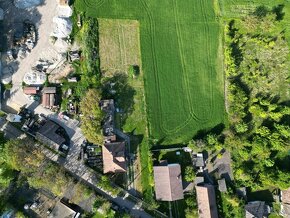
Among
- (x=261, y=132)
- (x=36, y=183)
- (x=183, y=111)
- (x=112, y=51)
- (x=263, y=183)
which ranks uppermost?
(x=112, y=51)

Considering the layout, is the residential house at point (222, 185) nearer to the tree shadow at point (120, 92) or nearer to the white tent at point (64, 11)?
the tree shadow at point (120, 92)

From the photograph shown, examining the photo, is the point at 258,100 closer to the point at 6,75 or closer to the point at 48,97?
the point at 48,97

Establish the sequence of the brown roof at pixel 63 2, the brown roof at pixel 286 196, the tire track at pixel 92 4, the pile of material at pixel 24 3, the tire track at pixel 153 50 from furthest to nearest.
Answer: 1. the tire track at pixel 153 50
2. the brown roof at pixel 286 196
3. the tire track at pixel 92 4
4. the brown roof at pixel 63 2
5. the pile of material at pixel 24 3

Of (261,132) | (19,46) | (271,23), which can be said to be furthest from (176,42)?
(19,46)

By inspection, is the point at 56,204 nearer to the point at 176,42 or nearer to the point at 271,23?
the point at 176,42

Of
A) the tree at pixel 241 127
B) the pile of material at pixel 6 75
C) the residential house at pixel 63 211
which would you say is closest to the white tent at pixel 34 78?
the pile of material at pixel 6 75

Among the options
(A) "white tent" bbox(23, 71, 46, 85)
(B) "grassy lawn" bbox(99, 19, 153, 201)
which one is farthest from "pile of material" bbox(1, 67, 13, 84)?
(B) "grassy lawn" bbox(99, 19, 153, 201)

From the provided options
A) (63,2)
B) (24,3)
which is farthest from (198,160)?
(24,3)
